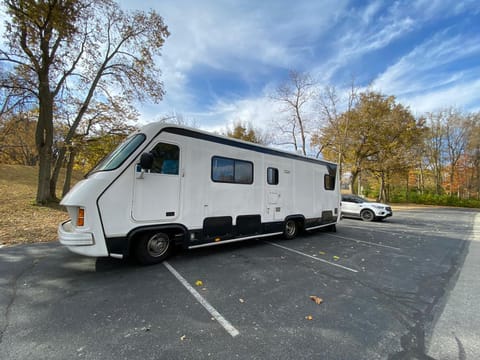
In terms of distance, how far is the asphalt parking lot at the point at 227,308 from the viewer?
2055mm

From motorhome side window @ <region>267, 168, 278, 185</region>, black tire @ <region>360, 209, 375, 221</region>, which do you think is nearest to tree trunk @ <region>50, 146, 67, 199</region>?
motorhome side window @ <region>267, 168, 278, 185</region>

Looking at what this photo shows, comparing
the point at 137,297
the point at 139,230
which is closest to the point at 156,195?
the point at 139,230

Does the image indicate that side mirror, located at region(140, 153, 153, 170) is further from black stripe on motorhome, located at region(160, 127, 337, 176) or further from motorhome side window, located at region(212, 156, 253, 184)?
motorhome side window, located at region(212, 156, 253, 184)

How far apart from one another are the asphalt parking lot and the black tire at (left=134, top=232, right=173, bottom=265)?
195mm

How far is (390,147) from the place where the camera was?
21141 mm

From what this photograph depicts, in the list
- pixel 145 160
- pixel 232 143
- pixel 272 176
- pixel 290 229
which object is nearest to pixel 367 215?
pixel 290 229

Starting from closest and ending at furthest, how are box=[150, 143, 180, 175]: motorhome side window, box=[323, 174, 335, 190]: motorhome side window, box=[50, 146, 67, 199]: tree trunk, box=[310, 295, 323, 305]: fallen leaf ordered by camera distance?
box=[310, 295, 323, 305]: fallen leaf < box=[150, 143, 180, 175]: motorhome side window < box=[323, 174, 335, 190]: motorhome side window < box=[50, 146, 67, 199]: tree trunk

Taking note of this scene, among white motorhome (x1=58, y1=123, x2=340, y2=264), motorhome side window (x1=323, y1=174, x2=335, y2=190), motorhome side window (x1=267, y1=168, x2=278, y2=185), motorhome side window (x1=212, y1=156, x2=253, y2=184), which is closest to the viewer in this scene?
white motorhome (x1=58, y1=123, x2=340, y2=264)

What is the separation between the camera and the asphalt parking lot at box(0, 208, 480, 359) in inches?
80.9

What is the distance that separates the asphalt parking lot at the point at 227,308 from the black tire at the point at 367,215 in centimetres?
727

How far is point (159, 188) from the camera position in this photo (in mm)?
3906

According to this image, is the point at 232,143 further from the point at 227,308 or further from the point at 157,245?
the point at 227,308

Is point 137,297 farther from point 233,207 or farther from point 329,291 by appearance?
point 329,291

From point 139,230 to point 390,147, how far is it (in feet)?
82.1
